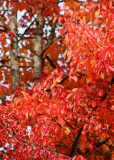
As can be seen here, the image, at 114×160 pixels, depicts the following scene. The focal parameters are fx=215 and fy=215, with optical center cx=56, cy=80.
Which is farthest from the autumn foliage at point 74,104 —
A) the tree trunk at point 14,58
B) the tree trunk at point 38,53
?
the tree trunk at point 38,53

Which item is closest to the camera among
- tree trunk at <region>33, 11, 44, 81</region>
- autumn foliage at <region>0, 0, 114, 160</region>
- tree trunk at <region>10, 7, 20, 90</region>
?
autumn foliage at <region>0, 0, 114, 160</region>

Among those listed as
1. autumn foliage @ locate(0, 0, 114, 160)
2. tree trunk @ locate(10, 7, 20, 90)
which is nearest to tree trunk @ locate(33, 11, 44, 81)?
tree trunk @ locate(10, 7, 20, 90)

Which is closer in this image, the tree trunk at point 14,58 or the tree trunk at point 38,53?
the tree trunk at point 14,58

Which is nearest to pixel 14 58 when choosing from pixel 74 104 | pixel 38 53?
pixel 38 53

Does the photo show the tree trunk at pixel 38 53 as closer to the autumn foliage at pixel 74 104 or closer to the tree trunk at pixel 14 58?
the tree trunk at pixel 14 58

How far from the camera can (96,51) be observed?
317 centimetres

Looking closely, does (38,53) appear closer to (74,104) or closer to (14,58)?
(14,58)

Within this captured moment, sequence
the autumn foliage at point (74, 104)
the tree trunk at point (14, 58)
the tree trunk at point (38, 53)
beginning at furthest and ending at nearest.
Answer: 1. the tree trunk at point (38, 53)
2. the tree trunk at point (14, 58)
3. the autumn foliage at point (74, 104)

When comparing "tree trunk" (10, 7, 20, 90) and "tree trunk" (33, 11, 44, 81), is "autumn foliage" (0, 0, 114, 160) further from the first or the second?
"tree trunk" (33, 11, 44, 81)

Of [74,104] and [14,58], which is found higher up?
[14,58]

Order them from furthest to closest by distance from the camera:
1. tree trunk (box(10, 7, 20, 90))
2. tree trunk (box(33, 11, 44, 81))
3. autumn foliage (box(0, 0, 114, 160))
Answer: tree trunk (box(33, 11, 44, 81)), tree trunk (box(10, 7, 20, 90)), autumn foliage (box(0, 0, 114, 160))

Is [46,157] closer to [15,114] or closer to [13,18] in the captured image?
[15,114]

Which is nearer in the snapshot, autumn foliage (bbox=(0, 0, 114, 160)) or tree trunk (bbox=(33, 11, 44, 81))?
autumn foliage (bbox=(0, 0, 114, 160))

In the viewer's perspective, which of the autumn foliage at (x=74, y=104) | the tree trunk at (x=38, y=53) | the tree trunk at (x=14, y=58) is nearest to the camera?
the autumn foliage at (x=74, y=104)
